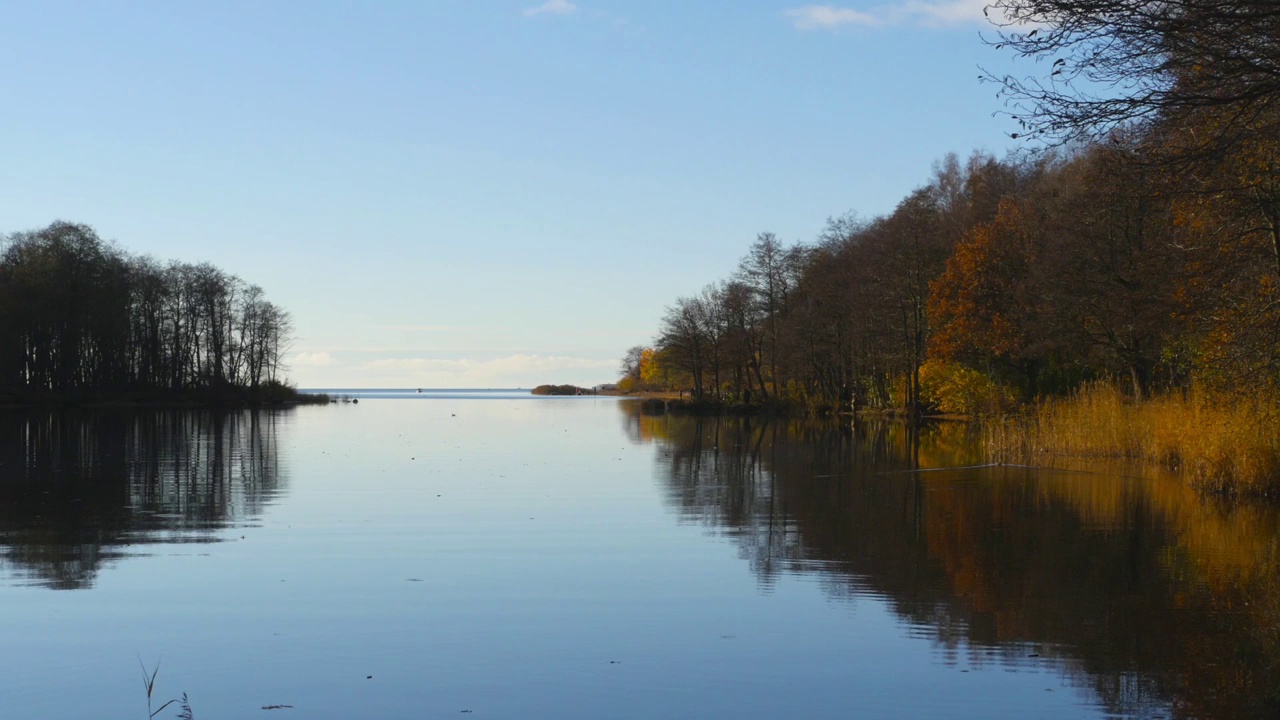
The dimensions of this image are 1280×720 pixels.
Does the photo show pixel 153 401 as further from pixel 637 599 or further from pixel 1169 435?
pixel 637 599

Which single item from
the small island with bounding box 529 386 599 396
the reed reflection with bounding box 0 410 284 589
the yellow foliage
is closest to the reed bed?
the reed reflection with bounding box 0 410 284 589

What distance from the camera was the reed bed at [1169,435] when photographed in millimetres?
18953

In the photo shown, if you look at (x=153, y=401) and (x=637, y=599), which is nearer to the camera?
(x=637, y=599)

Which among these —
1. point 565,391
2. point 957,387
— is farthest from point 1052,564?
point 565,391

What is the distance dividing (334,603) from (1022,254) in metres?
41.0

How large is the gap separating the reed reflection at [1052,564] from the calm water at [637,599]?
5cm

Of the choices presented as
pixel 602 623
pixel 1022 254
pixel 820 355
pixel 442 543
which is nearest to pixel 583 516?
pixel 442 543

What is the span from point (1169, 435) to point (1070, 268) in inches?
577

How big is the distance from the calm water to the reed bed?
1074mm

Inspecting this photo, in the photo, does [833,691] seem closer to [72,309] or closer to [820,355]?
[820,355]

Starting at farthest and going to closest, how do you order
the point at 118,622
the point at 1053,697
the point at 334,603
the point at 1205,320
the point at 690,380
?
1. the point at 690,380
2. the point at 1205,320
3. the point at 334,603
4. the point at 118,622
5. the point at 1053,697

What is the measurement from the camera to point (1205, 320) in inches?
794

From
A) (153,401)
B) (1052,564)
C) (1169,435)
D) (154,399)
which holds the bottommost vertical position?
(1052,564)

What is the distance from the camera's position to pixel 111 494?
66.8 feet
